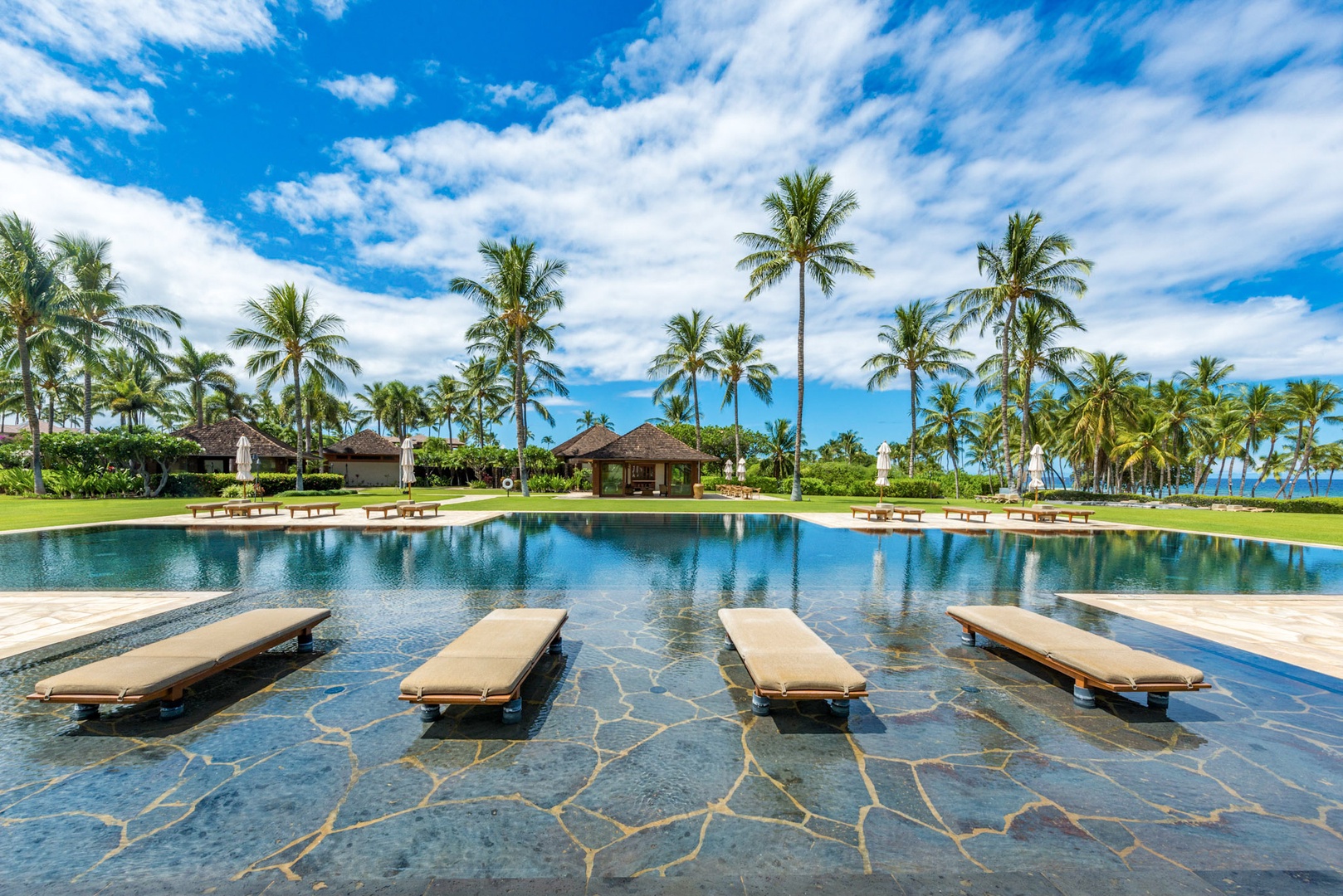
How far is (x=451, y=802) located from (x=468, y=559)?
8.60m

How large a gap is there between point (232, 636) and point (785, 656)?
4.89 meters

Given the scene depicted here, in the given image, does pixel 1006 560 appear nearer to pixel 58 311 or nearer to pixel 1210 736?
pixel 1210 736

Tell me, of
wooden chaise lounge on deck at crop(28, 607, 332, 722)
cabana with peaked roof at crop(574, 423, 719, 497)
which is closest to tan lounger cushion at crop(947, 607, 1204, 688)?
wooden chaise lounge on deck at crop(28, 607, 332, 722)

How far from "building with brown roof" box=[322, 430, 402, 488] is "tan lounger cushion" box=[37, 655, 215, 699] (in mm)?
41037

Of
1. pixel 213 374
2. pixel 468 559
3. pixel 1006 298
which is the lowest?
pixel 468 559

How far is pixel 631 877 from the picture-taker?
8.38ft

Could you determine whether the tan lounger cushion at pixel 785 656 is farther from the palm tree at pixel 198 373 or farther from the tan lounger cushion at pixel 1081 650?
the palm tree at pixel 198 373

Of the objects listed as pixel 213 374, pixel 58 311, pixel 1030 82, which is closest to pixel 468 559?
pixel 1030 82

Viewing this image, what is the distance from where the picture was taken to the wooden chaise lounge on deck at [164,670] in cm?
377

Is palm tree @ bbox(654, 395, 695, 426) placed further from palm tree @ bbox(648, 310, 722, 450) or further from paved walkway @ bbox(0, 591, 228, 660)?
paved walkway @ bbox(0, 591, 228, 660)

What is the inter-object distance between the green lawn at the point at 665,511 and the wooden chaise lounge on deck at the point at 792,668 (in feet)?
54.1

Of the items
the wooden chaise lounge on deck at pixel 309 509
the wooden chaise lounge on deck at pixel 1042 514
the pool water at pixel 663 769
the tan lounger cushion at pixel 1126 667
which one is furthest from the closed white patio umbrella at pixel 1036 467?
the wooden chaise lounge on deck at pixel 309 509

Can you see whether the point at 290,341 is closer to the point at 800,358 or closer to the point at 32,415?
the point at 32,415

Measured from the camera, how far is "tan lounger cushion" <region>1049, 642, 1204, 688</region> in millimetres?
4215
